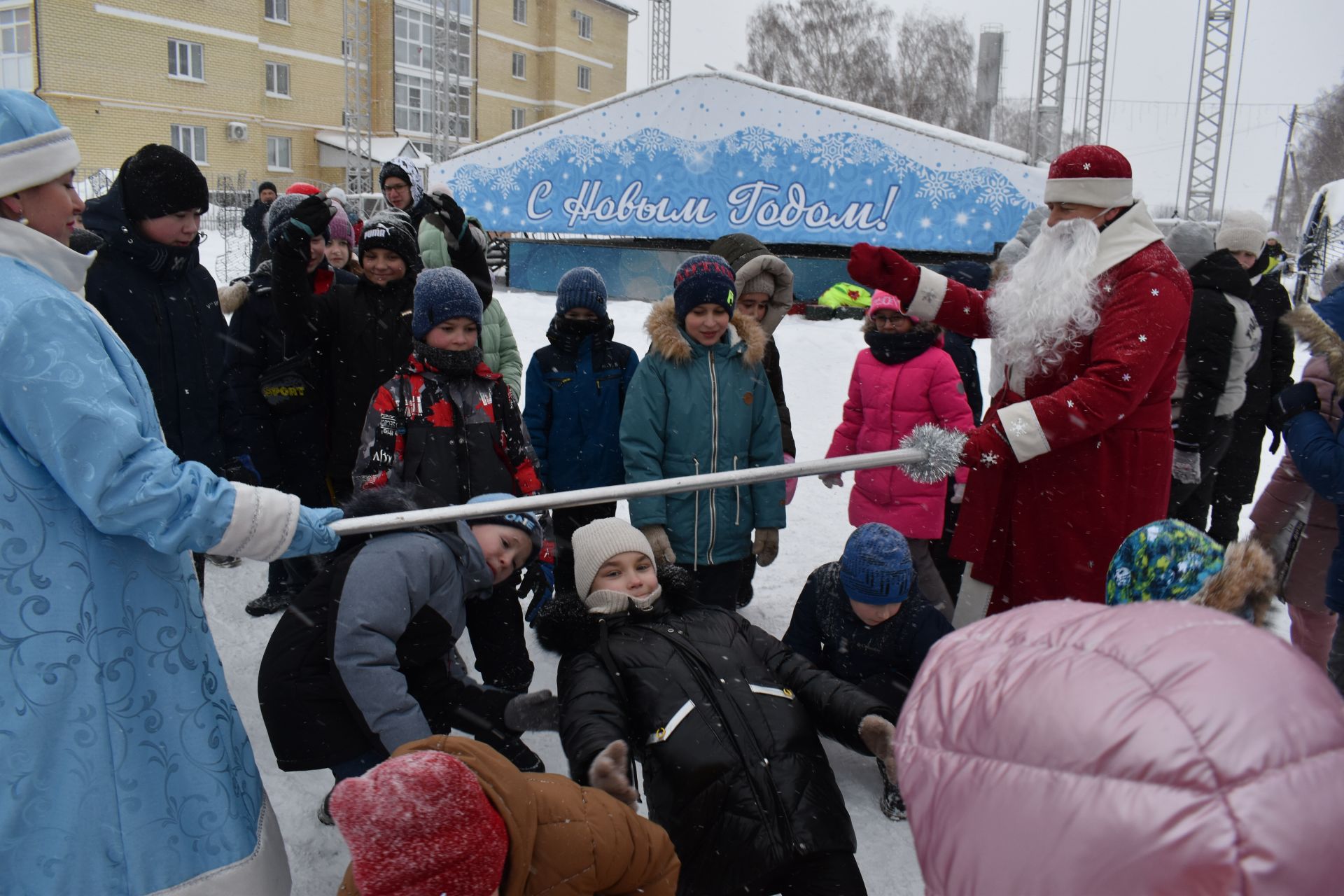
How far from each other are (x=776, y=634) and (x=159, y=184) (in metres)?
3.02

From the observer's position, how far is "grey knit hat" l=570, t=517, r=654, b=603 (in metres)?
2.72

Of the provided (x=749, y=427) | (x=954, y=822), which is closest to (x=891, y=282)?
(x=749, y=427)

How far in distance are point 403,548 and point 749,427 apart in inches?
65.2

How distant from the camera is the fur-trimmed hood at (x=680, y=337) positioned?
3504 millimetres

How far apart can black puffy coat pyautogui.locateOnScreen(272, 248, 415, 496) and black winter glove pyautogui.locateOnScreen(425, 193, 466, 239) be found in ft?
1.13

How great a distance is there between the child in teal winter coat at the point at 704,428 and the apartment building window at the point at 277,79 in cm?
3567

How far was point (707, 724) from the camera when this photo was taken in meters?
2.29

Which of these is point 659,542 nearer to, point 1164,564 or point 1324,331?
A: point 1164,564

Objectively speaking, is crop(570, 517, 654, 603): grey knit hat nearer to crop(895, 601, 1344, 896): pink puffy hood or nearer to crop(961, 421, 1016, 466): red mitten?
crop(961, 421, 1016, 466): red mitten

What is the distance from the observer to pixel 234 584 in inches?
181

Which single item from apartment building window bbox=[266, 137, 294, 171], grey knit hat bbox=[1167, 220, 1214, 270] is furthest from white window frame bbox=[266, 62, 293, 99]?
grey knit hat bbox=[1167, 220, 1214, 270]

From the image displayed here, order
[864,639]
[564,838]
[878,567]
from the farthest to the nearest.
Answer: [864,639], [878,567], [564,838]

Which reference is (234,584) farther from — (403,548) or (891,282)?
(891,282)

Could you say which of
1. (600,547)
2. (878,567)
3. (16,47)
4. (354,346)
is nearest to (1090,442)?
(878,567)
